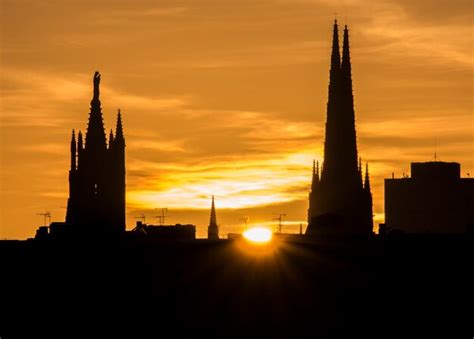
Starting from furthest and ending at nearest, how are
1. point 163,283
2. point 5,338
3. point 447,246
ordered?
point 447,246 < point 163,283 < point 5,338

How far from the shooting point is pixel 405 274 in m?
131

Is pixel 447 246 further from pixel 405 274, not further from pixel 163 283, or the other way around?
pixel 163 283

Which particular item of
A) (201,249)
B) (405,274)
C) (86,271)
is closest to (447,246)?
(405,274)

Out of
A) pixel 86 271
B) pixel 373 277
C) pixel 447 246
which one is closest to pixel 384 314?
pixel 373 277

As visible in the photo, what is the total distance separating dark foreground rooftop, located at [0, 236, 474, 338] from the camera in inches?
4835

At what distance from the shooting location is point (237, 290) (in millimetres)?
126375

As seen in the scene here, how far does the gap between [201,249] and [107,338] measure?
638 inches

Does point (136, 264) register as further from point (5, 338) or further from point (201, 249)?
point (5, 338)

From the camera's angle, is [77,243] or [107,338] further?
[77,243]

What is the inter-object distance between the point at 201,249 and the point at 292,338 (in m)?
16.6

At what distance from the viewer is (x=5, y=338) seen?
11850cm

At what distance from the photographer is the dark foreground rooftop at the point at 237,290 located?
122812mm

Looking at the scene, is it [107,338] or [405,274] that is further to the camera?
[405,274]

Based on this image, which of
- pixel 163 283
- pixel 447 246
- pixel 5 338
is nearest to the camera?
pixel 5 338
